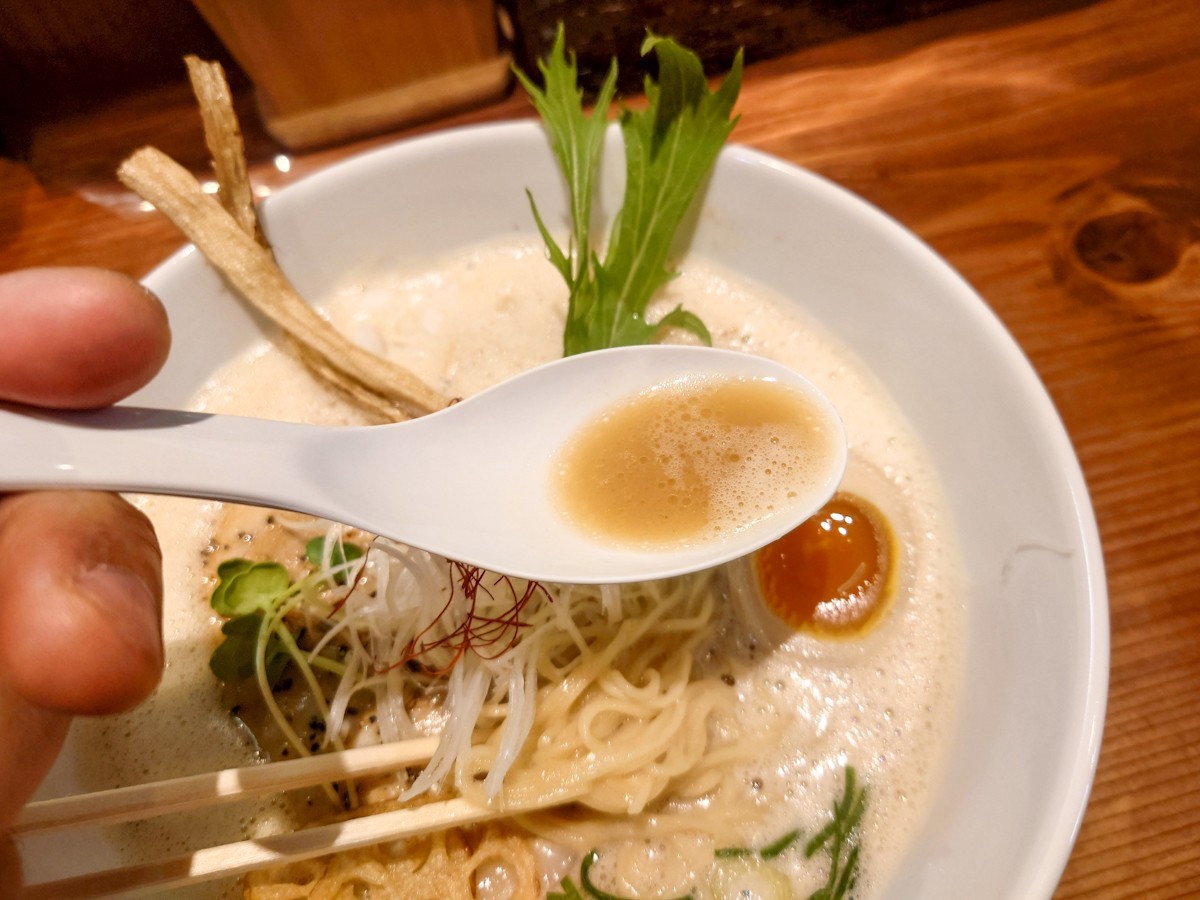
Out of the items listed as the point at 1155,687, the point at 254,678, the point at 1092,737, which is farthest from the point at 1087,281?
the point at 254,678

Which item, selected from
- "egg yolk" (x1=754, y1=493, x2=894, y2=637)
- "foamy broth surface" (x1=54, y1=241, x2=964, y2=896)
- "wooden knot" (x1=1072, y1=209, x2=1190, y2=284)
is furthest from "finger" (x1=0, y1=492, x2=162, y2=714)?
"wooden knot" (x1=1072, y1=209, x2=1190, y2=284)

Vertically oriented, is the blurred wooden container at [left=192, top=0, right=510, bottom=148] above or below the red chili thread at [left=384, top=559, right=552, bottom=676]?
above

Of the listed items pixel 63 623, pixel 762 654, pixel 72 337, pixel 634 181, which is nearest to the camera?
pixel 63 623

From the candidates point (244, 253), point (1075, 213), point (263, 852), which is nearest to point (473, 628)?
point (263, 852)

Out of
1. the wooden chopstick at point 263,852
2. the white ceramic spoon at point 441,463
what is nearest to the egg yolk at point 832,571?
the white ceramic spoon at point 441,463

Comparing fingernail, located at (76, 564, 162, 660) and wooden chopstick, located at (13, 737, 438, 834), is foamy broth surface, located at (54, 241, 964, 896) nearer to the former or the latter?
wooden chopstick, located at (13, 737, 438, 834)

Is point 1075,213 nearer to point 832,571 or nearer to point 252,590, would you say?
point 832,571
